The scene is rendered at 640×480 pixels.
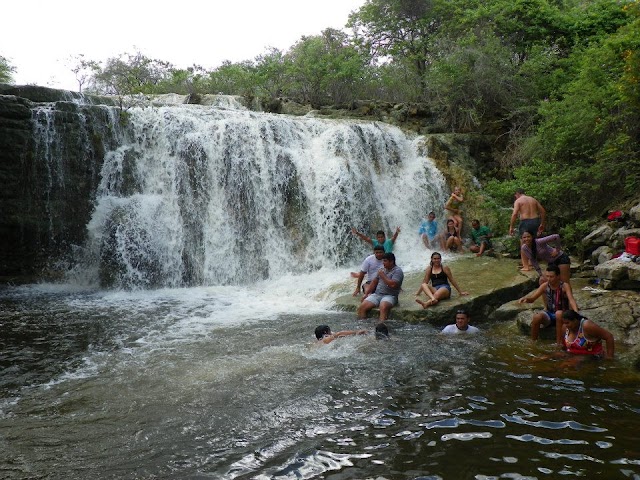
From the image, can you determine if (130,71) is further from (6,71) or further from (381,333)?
(381,333)

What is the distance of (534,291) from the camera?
7.66m

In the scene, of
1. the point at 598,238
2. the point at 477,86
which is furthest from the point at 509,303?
the point at 477,86

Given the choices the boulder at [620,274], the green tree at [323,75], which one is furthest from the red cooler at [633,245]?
the green tree at [323,75]

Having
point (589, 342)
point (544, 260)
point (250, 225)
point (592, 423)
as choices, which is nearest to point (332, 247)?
point (250, 225)

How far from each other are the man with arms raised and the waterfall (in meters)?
3.63

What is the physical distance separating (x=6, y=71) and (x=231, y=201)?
15269 millimetres

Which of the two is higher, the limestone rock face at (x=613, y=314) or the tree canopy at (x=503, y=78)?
the tree canopy at (x=503, y=78)

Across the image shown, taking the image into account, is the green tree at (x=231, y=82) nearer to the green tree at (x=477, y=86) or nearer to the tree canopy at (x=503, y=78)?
the tree canopy at (x=503, y=78)

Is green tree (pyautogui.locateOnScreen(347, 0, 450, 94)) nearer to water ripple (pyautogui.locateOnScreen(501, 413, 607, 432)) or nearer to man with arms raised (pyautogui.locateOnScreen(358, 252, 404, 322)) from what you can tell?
man with arms raised (pyautogui.locateOnScreen(358, 252, 404, 322))

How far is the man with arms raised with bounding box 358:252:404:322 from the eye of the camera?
26.8 feet

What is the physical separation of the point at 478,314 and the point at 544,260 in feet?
8.70

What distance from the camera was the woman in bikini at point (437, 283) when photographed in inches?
319

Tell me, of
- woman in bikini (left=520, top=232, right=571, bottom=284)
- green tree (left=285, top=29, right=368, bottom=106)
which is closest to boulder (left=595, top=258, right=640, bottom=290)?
woman in bikini (left=520, top=232, right=571, bottom=284)

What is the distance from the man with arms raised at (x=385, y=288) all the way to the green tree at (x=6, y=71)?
63.8 feet
